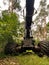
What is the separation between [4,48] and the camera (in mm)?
8367

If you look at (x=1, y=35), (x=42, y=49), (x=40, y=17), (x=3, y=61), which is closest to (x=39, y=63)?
(x=3, y=61)

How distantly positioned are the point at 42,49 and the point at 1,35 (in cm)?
161

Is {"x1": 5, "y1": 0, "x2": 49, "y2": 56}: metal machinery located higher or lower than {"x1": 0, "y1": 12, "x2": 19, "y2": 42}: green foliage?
lower

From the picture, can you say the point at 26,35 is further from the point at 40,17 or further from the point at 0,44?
the point at 40,17

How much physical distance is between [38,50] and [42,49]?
0.19 metres

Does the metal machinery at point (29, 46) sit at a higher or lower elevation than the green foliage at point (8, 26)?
lower

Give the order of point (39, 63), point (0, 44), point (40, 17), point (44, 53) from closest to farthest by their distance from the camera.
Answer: point (39, 63), point (44, 53), point (0, 44), point (40, 17)

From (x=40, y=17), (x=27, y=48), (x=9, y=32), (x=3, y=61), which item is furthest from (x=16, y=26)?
(x=40, y=17)

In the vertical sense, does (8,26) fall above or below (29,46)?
above

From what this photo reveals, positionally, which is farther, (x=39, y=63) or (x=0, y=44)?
(x=0, y=44)

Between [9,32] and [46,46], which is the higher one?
[9,32]

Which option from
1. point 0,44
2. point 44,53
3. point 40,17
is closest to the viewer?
point 44,53

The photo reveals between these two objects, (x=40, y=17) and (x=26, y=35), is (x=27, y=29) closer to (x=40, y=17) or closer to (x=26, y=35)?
(x=26, y=35)

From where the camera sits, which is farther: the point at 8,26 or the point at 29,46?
the point at 8,26
